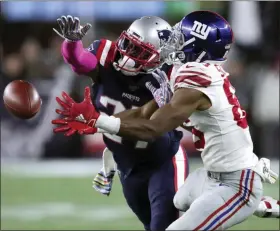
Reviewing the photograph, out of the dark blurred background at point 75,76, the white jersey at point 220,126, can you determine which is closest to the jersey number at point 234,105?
the white jersey at point 220,126

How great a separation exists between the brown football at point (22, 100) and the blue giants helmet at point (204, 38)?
85 centimetres

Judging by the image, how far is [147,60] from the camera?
13.4ft

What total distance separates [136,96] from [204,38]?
2.52 ft

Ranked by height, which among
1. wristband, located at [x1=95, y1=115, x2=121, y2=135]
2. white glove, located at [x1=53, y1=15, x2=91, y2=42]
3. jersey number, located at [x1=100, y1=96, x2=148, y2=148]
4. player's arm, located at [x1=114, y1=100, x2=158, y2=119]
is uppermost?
white glove, located at [x1=53, y1=15, x2=91, y2=42]

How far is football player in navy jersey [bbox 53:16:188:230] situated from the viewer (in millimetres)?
4105

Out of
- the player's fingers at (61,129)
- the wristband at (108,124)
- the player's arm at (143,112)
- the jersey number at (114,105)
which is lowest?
the jersey number at (114,105)

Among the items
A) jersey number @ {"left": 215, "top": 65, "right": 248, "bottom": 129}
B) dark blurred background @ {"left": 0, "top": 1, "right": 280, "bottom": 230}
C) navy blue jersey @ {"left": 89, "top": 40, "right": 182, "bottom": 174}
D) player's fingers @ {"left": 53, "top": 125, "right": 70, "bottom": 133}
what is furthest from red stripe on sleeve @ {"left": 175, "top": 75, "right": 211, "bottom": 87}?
dark blurred background @ {"left": 0, "top": 1, "right": 280, "bottom": 230}

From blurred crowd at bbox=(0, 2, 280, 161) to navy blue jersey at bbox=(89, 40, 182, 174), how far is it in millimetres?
4825

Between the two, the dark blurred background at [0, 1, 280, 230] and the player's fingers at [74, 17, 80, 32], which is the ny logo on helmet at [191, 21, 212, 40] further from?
the dark blurred background at [0, 1, 280, 230]

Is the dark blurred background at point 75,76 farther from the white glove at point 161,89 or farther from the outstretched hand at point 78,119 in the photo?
the outstretched hand at point 78,119

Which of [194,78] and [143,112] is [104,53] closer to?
[143,112]

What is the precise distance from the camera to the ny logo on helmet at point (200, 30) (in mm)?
3715

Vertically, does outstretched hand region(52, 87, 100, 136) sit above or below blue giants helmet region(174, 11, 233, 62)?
below

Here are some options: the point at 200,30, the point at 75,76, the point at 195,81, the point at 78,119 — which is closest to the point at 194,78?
the point at 195,81
